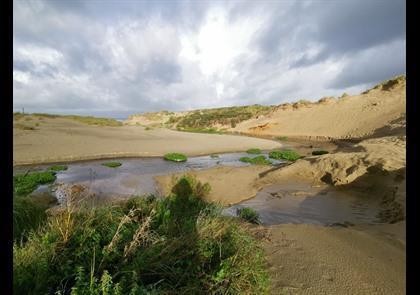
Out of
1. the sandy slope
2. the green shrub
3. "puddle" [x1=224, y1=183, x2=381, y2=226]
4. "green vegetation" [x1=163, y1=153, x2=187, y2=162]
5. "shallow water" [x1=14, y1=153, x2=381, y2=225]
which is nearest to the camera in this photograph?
the green shrub

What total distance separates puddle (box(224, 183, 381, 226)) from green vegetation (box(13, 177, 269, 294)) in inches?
153

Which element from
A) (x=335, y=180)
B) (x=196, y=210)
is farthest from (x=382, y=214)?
(x=196, y=210)

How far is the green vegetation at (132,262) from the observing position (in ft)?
8.91

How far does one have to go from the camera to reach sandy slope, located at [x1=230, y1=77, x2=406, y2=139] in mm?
32031

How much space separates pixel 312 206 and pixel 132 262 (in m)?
7.27

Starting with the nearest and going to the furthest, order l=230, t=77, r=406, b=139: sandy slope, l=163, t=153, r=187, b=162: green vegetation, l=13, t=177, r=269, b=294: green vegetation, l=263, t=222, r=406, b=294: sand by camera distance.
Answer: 1. l=13, t=177, r=269, b=294: green vegetation
2. l=263, t=222, r=406, b=294: sand
3. l=163, t=153, r=187, b=162: green vegetation
4. l=230, t=77, r=406, b=139: sandy slope

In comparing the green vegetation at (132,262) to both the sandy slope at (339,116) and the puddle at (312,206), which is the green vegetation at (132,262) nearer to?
the puddle at (312,206)

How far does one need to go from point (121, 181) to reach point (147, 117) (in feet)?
322

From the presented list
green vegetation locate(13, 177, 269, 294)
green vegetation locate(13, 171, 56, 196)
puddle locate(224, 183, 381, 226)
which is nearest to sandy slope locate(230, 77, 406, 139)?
puddle locate(224, 183, 381, 226)

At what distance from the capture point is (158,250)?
349cm

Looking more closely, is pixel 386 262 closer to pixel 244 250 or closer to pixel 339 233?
pixel 339 233

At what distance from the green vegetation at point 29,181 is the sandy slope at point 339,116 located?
32879 millimetres

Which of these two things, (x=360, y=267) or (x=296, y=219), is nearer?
(x=360, y=267)

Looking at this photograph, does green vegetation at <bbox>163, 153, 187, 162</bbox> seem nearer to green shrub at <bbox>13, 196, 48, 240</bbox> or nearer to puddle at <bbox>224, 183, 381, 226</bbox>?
puddle at <bbox>224, 183, 381, 226</bbox>
